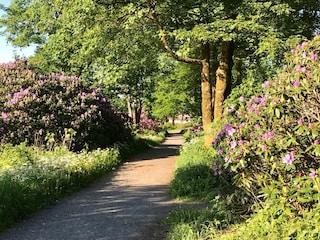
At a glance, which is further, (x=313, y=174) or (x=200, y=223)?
(x=200, y=223)

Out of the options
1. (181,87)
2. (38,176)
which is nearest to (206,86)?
(38,176)

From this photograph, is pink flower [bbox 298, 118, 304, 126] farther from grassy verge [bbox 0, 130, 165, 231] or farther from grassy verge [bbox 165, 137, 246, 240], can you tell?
grassy verge [bbox 0, 130, 165, 231]

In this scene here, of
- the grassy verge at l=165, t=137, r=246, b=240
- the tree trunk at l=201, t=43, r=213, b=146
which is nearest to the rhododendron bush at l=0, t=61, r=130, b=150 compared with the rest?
the tree trunk at l=201, t=43, r=213, b=146

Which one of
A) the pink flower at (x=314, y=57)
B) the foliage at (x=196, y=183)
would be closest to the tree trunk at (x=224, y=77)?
the foliage at (x=196, y=183)

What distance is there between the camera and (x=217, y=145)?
643 centimetres

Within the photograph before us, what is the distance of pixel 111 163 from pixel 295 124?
10.3m

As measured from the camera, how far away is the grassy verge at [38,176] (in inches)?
289

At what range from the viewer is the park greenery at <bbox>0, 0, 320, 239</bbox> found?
4.33 m

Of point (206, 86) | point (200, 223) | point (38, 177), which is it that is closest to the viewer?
point (200, 223)

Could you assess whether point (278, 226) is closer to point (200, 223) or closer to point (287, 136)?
point (287, 136)

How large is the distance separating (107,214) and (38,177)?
7.32ft

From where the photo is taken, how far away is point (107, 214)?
762 cm

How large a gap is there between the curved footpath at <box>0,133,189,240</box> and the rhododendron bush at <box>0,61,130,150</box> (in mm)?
4339

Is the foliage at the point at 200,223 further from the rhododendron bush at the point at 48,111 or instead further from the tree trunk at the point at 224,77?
the rhododendron bush at the point at 48,111
